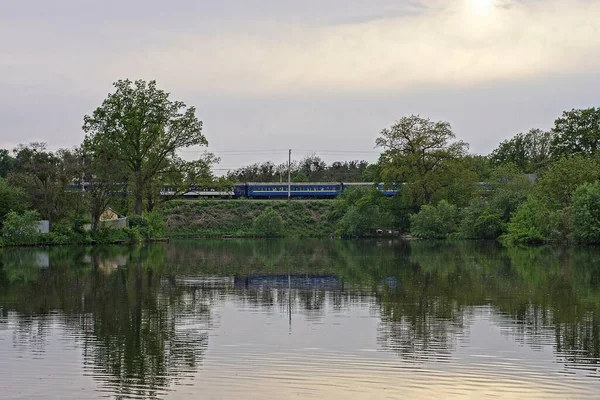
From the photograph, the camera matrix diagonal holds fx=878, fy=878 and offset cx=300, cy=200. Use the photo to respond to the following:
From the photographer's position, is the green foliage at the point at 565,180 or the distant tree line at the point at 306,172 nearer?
the green foliage at the point at 565,180

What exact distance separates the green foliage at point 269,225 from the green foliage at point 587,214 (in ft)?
121

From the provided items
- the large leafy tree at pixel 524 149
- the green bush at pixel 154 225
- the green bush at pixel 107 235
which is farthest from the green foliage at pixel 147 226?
the large leafy tree at pixel 524 149

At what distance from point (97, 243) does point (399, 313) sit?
1744 inches

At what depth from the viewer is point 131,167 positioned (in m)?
65.8

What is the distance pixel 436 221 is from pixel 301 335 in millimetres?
57516

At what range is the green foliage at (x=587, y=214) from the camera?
54.0 m

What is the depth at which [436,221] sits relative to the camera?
7381 centimetres

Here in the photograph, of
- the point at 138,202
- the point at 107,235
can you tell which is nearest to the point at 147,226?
the point at 138,202

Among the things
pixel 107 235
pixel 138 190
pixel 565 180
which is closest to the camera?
pixel 565 180

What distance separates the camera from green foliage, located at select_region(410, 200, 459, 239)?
74.1 m

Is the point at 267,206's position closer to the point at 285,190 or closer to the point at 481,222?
the point at 285,190

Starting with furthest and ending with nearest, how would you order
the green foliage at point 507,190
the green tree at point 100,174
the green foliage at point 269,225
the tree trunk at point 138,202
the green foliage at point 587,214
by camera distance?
the green foliage at point 269,225
the green foliage at point 507,190
the tree trunk at point 138,202
the green tree at point 100,174
the green foliage at point 587,214

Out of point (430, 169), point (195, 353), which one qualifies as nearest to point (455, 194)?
point (430, 169)

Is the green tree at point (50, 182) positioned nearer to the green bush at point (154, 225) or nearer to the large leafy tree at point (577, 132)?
the green bush at point (154, 225)
